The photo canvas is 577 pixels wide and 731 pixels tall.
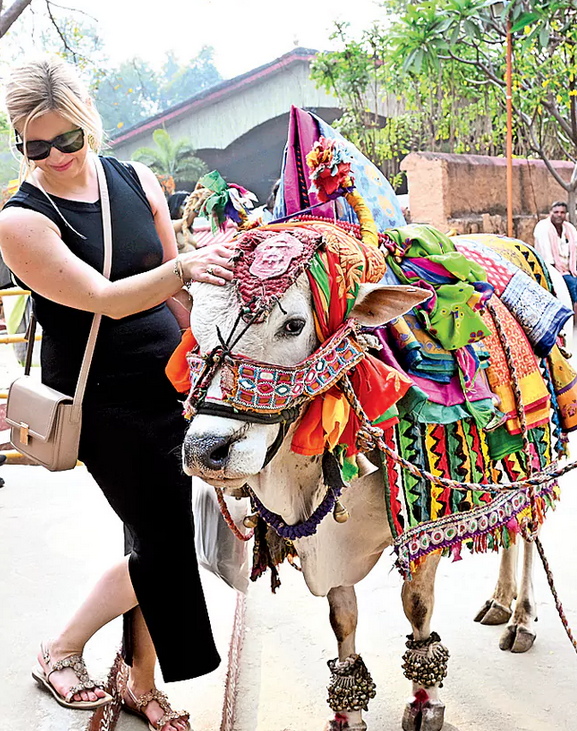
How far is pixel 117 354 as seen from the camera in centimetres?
235

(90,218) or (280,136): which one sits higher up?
(90,218)

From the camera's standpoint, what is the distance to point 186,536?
8.11 feet

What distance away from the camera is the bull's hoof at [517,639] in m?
3.28

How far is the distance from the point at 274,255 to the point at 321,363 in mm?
288

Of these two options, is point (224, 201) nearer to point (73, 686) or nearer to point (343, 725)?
point (73, 686)

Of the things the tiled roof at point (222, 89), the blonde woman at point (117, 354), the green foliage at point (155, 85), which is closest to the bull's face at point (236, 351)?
the blonde woman at point (117, 354)

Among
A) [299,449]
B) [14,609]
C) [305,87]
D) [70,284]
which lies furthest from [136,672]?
[305,87]

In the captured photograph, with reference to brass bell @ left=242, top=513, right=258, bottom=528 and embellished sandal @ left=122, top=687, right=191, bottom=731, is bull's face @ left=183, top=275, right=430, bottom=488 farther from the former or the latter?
embellished sandal @ left=122, top=687, right=191, bottom=731

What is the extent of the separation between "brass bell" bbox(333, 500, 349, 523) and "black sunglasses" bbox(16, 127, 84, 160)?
4.06 feet

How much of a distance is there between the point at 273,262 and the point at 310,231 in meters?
0.17

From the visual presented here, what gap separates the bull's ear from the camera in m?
2.01

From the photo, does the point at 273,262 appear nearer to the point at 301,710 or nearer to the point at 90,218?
the point at 90,218

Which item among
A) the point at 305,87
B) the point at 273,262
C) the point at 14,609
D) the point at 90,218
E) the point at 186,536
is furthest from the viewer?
the point at 305,87

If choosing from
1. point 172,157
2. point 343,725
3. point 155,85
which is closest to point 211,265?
point 343,725
